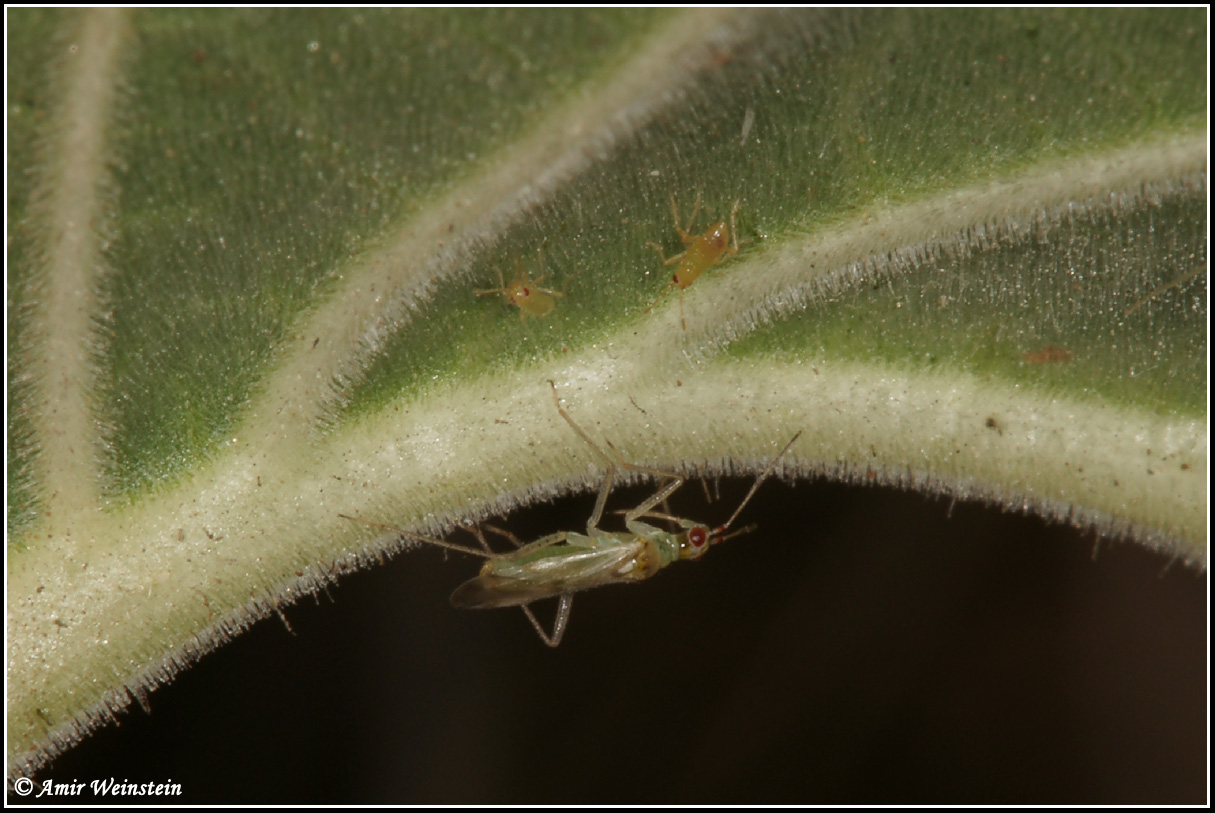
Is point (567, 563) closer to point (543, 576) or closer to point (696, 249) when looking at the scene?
point (543, 576)

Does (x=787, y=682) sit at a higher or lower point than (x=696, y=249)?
lower

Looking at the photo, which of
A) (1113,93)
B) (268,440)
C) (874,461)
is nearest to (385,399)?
(268,440)

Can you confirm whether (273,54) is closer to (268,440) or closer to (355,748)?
(268,440)

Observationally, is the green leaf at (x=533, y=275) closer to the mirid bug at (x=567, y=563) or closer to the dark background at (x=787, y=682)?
the mirid bug at (x=567, y=563)

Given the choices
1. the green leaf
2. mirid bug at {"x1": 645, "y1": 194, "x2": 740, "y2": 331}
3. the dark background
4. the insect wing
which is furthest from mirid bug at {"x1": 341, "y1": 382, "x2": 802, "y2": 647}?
mirid bug at {"x1": 645, "y1": 194, "x2": 740, "y2": 331}

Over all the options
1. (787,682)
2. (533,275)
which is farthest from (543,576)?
(787,682)

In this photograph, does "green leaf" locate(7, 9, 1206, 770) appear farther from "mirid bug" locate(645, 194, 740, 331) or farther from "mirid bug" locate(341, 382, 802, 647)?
"mirid bug" locate(341, 382, 802, 647)

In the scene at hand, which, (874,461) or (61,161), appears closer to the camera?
(61,161)
